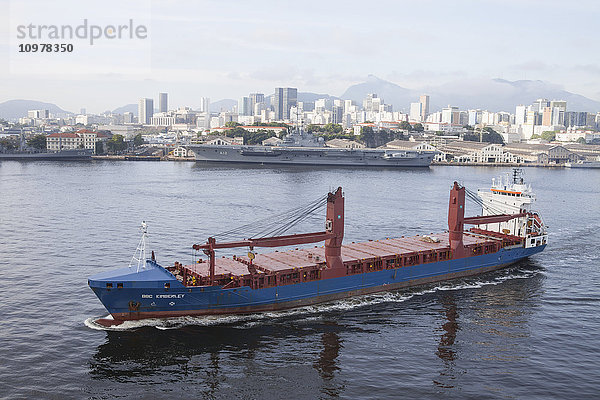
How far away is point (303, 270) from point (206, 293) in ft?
18.5

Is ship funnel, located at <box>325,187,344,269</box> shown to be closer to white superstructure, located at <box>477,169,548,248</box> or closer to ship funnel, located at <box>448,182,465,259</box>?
ship funnel, located at <box>448,182,465,259</box>

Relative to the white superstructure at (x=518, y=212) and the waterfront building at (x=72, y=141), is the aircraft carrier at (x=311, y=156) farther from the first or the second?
the white superstructure at (x=518, y=212)

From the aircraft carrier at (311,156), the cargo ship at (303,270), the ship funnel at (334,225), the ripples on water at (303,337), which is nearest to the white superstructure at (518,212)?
the cargo ship at (303,270)

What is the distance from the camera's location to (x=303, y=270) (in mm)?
29188

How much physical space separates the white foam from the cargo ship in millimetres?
290

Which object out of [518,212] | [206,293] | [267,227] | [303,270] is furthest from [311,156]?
[206,293]

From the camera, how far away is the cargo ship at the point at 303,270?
25.7 m

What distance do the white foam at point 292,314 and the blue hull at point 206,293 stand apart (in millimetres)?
287

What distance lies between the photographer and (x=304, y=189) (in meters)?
79.2

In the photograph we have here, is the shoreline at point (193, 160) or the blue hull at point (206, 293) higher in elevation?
the shoreline at point (193, 160)

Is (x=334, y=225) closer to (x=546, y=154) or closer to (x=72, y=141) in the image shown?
(x=72, y=141)

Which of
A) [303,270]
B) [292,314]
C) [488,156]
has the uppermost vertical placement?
[488,156]

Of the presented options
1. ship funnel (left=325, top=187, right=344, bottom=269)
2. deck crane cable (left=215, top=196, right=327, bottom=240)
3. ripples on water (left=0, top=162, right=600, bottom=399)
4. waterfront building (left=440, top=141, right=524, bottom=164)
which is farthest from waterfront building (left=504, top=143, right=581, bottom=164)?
ship funnel (left=325, top=187, right=344, bottom=269)

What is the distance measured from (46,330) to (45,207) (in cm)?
3749
